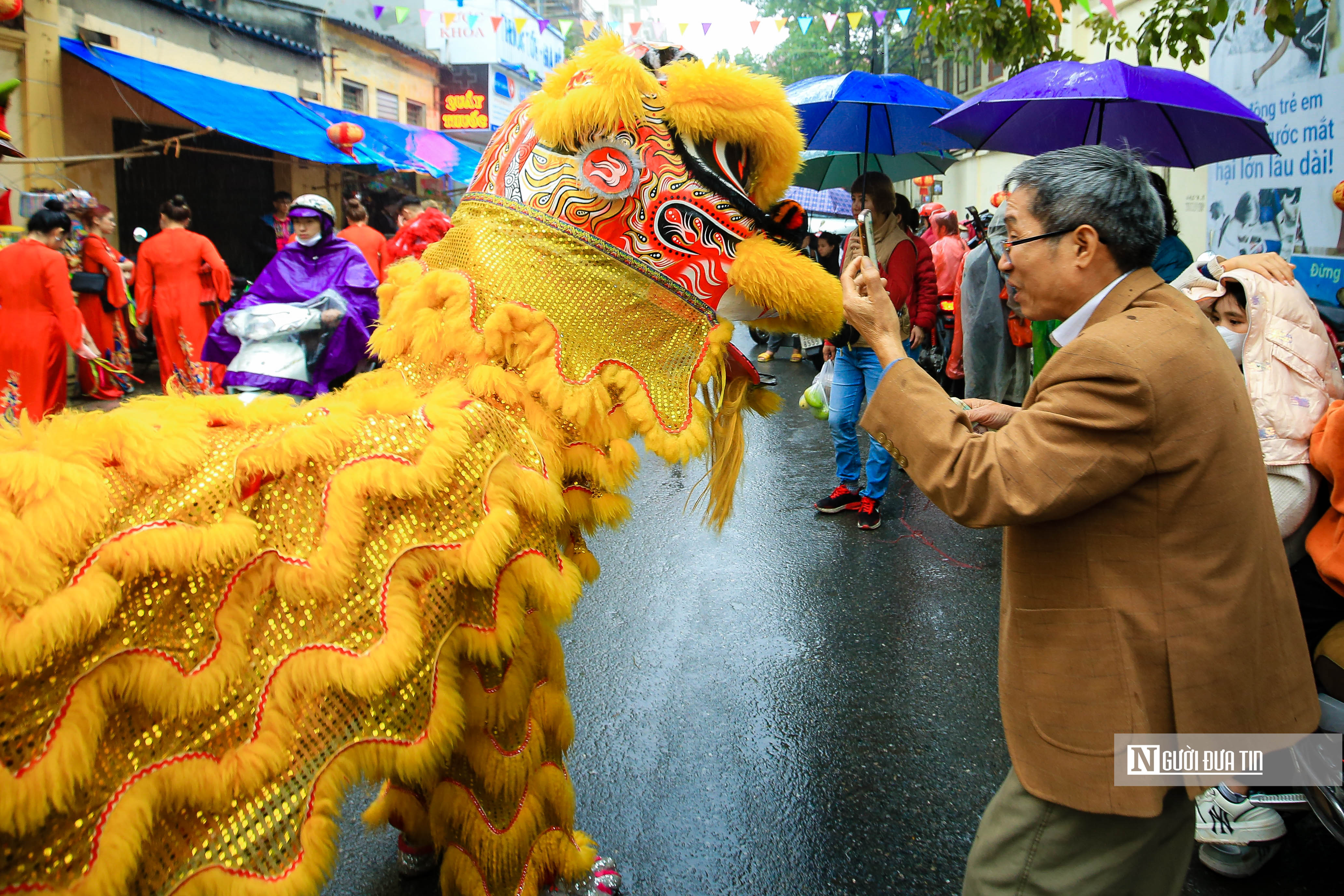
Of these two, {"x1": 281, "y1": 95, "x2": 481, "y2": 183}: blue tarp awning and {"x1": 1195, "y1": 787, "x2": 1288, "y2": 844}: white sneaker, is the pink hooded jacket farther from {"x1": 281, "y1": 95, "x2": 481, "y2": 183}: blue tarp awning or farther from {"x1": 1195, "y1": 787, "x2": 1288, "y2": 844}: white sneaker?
{"x1": 281, "y1": 95, "x2": 481, "y2": 183}: blue tarp awning

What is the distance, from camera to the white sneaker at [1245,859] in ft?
7.77

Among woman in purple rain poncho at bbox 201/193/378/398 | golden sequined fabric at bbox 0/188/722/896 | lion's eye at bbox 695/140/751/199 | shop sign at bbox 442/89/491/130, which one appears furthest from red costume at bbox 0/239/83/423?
shop sign at bbox 442/89/491/130

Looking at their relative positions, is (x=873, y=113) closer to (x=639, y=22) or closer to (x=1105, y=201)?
(x=1105, y=201)

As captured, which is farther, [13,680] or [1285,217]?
[1285,217]

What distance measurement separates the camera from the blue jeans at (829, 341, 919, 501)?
537 cm

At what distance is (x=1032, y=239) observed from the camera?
1.62m

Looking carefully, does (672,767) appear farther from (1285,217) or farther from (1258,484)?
(1285,217)

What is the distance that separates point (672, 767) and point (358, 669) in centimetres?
192

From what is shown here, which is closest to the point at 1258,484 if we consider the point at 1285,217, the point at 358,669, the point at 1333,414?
the point at 1333,414

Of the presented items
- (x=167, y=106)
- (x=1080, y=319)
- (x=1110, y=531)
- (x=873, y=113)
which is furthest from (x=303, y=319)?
(x=167, y=106)

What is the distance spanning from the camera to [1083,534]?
5.03ft

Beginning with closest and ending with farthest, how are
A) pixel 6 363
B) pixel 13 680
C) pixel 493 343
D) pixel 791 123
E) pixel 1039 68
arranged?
pixel 13 680
pixel 493 343
pixel 791 123
pixel 1039 68
pixel 6 363

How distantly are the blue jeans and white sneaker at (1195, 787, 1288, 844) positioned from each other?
3.02 metres

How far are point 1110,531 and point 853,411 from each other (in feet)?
13.2
